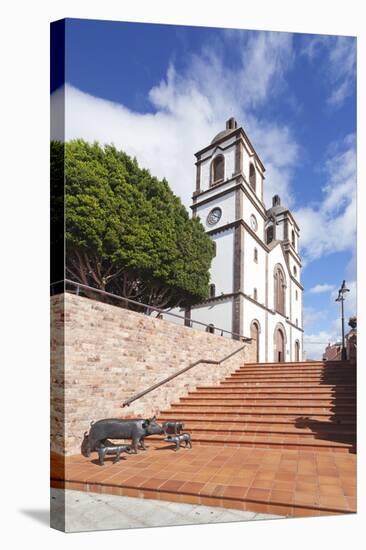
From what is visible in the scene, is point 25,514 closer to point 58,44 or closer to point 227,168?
point 58,44

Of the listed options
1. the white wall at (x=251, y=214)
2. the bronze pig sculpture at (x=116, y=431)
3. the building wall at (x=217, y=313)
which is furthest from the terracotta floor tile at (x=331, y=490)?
the white wall at (x=251, y=214)

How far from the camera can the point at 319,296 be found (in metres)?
6.79

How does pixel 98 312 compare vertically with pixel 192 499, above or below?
above

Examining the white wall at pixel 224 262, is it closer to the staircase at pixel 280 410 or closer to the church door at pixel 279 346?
the staircase at pixel 280 410

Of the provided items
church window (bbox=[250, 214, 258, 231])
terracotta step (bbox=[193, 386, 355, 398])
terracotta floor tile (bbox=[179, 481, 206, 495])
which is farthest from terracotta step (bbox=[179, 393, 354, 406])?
church window (bbox=[250, 214, 258, 231])

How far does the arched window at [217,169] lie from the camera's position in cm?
928

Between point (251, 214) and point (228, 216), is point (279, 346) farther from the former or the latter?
point (228, 216)

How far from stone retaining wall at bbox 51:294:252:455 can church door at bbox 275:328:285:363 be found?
131 inches

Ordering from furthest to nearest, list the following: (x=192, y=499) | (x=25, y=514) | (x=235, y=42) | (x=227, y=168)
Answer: (x=227, y=168) → (x=235, y=42) → (x=25, y=514) → (x=192, y=499)

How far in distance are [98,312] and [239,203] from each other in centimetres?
580

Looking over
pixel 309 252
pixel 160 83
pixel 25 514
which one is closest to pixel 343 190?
pixel 309 252

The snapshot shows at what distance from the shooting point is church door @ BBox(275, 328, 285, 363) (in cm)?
1206

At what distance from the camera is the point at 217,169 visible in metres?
9.84

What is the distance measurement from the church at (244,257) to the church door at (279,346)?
38 millimetres
